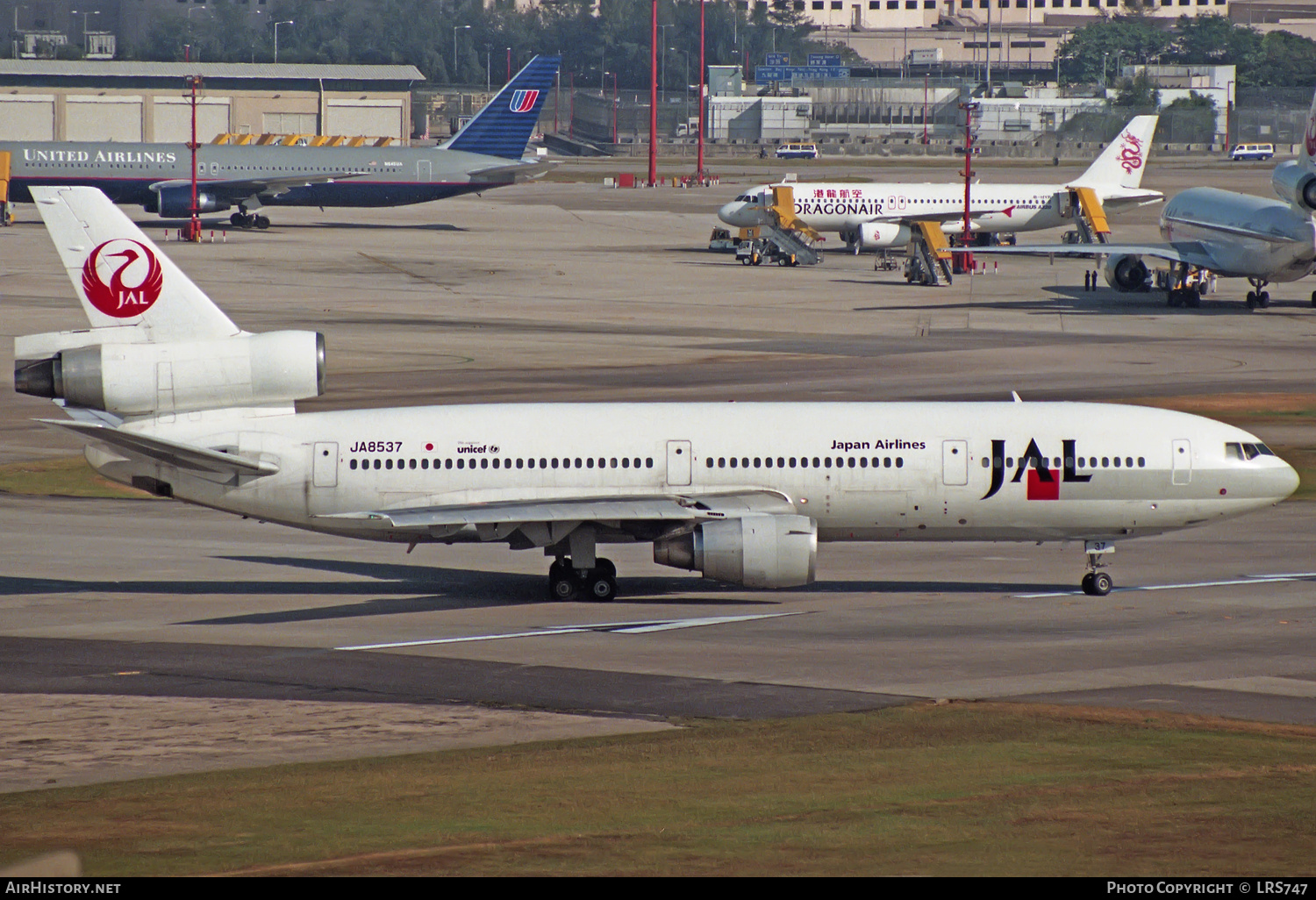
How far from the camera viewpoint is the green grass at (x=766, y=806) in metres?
18.8

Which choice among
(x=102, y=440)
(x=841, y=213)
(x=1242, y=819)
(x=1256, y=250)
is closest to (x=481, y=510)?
(x=102, y=440)

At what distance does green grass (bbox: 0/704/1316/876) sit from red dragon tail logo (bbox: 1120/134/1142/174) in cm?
11491

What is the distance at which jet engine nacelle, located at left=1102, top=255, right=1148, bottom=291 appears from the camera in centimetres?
10731

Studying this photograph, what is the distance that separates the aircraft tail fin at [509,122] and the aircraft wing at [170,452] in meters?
117

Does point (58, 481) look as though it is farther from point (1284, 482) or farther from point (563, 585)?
point (1284, 482)

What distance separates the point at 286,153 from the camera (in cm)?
14900

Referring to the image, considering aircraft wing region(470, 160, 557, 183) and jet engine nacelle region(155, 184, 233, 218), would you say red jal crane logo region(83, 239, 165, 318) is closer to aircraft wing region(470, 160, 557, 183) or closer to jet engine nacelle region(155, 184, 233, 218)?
jet engine nacelle region(155, 184, 233, 218)

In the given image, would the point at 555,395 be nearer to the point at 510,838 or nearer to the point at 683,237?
the point at 510,838

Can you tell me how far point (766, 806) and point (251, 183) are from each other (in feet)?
434

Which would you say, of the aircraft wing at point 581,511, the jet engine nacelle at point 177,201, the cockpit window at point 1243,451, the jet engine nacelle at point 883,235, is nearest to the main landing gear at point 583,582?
the aircraft wing at point 581,511

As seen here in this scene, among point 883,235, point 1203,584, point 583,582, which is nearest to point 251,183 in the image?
point 883,235

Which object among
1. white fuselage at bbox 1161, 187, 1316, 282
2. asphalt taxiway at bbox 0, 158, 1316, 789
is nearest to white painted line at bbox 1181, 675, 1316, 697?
asphalt taxiway at bbox 0, 158, 1316, 789

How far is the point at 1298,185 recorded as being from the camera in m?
89.8
